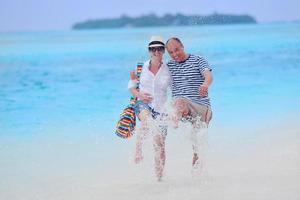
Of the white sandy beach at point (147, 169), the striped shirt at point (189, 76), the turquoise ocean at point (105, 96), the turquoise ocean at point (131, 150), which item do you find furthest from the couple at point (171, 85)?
the turquoise ocean at point (105, 96)

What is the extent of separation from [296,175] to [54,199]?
191 cm

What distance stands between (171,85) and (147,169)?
1167 millimetres

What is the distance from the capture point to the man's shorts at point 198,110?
537 cm

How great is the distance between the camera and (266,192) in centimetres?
516

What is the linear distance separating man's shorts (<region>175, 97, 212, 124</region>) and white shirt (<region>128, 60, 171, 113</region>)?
0.52ft

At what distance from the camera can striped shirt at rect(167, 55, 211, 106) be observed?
17.5ft

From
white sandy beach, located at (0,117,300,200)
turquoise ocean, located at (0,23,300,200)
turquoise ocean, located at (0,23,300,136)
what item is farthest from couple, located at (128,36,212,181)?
turquoise ocean, located at (0,23,300,136)

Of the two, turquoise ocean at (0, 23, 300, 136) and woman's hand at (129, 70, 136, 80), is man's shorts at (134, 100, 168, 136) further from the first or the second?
turquoise ocean at (0, 23, 300, 136)

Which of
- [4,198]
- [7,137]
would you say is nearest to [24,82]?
[7,137]

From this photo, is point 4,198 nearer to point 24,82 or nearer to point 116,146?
point 116,146

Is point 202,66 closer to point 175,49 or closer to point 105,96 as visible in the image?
point 175,49

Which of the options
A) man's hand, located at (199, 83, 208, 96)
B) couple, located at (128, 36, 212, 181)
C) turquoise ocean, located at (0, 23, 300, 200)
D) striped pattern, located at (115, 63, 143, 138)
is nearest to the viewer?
man's hand, located at (199, 83, 208, 96)

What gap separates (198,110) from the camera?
5.40 metres

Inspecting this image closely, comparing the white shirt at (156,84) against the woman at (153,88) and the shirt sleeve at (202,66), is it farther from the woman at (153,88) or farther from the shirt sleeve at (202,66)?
the shirt sleeve at (202,66)
